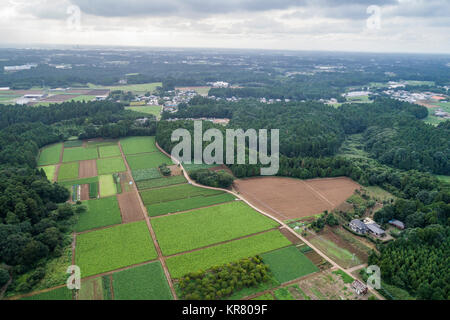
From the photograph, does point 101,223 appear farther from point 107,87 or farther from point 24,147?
point 107,87

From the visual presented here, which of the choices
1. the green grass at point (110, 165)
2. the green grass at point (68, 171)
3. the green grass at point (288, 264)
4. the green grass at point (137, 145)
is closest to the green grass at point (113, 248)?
the green grass at point (288, 264)

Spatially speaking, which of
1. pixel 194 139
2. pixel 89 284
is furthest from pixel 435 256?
pixel 194 139

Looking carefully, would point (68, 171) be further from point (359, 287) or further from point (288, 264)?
point (359, 287)

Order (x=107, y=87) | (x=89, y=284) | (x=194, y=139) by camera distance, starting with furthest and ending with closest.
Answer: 1. (x=107, y=87)
2. (x=194, y=139)
3. (x=89, y=284)

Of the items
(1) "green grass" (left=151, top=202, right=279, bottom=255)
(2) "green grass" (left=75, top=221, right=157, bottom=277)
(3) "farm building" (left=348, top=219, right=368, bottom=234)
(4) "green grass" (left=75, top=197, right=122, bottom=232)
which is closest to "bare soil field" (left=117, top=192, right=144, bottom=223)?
(4) "green grass" (left=75, top=197, right=122, bottom=232)

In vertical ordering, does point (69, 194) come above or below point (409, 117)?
below

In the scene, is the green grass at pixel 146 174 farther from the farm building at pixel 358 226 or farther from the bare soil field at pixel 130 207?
the farm building at pixel 358 226

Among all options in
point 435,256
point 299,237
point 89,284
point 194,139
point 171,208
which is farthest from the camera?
point 194,139

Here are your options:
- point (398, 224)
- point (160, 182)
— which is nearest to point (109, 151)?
point (160, 182)
